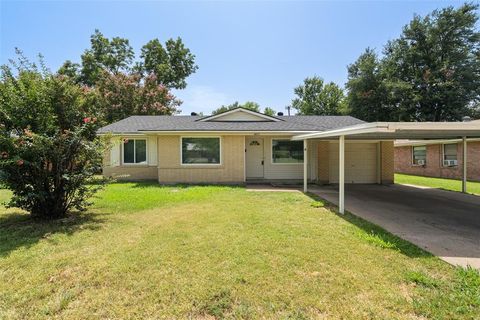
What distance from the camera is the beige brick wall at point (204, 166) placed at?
1257 cm

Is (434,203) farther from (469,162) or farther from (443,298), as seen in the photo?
(469,162)

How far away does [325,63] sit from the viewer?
2372 cm

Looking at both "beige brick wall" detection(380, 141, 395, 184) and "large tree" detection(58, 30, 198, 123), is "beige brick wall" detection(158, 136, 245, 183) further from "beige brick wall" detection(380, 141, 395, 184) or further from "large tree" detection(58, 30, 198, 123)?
"large tree" detection(58, 30, 198, 123)

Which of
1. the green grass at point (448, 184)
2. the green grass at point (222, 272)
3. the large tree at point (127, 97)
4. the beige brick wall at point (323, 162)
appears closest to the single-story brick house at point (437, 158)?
the green grass at point (448, 184)

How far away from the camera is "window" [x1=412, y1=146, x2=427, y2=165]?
62.1 feet

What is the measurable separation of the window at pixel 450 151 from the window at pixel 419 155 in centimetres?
170

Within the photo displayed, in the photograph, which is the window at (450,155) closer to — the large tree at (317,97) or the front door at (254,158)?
the front door at (254,158)

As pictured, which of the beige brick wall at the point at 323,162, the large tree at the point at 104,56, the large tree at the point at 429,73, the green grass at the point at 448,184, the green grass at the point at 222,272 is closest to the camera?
the green grass at the point at 222,272

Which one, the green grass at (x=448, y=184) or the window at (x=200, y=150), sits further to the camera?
the window at (x=200, y=150)

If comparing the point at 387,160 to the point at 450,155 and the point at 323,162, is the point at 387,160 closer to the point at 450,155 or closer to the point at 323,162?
the point at 323,162

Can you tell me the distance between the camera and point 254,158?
13.6 metres

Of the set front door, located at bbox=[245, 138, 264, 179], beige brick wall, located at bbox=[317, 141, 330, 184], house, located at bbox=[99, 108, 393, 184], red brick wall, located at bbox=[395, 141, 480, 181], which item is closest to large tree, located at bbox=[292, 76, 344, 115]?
red brick wall, located at bbox=[395, 141, 480, 181]

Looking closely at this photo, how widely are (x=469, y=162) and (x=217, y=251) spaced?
18.2 meters

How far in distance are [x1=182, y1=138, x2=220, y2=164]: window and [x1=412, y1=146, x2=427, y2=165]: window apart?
51.1 feet
